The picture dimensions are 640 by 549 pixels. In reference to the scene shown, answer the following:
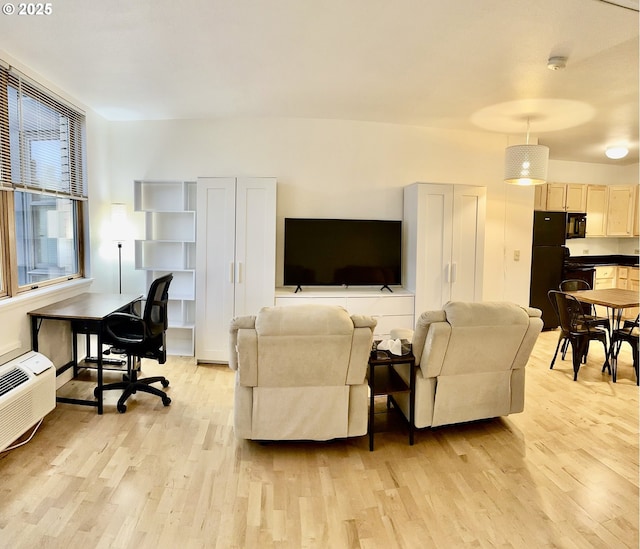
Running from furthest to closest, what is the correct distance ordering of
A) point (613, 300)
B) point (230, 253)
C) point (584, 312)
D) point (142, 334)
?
point (584, 312) → point (230, 253) → point (613, 300) → point (142, 334)

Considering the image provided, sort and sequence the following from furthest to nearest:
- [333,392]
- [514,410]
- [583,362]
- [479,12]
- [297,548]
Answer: [583,362] < [514,410] < [333,392] < [479,12] < [297,548]

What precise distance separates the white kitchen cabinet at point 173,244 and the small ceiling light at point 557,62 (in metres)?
3.58

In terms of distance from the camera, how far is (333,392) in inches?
102

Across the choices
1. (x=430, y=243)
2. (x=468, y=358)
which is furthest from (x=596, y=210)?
(x=468, y=358)

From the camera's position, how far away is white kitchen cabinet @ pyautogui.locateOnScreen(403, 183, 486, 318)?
458cm

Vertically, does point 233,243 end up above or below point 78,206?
below

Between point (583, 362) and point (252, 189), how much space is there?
4.21 m

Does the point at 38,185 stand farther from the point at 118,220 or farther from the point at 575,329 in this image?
the point at 575,329

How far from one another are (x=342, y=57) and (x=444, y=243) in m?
2.44

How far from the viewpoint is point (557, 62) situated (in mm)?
2943

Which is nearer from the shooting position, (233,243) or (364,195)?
(233,243)

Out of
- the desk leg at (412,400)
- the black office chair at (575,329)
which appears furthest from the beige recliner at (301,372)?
the black office chair at (575,329)

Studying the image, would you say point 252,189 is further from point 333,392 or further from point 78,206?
point 333,392

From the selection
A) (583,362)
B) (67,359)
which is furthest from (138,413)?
(583,362)
